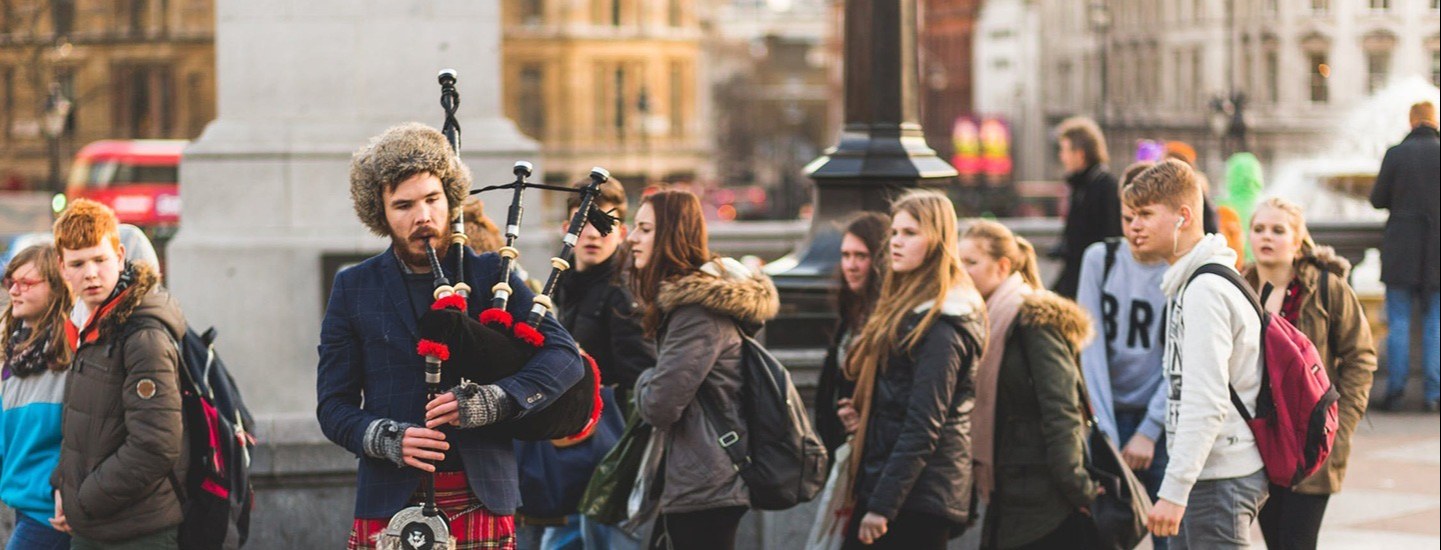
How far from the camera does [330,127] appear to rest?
9.25 meters

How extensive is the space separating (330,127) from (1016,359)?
12.6ft

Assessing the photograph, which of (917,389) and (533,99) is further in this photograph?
(533,99)

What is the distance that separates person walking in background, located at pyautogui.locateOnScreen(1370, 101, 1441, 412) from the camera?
1178 cm

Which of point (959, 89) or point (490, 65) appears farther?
point (959, 89)

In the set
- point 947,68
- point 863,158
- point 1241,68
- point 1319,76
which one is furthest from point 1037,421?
point 947,68

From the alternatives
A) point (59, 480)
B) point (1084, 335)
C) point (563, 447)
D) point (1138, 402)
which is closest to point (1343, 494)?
point (1138, 402)

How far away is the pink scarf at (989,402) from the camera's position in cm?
685

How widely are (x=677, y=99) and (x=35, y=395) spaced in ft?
271

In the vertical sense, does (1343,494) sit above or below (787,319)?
below

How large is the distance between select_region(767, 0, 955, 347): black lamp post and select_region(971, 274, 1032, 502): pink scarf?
6.33 ft

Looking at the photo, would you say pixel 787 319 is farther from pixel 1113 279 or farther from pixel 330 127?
pixel 330 127

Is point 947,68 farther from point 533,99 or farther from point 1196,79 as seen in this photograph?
point 1196,79

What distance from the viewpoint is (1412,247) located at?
12172 millimetres

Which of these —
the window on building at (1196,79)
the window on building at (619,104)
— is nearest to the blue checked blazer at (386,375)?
the window on building at (1196,79)
